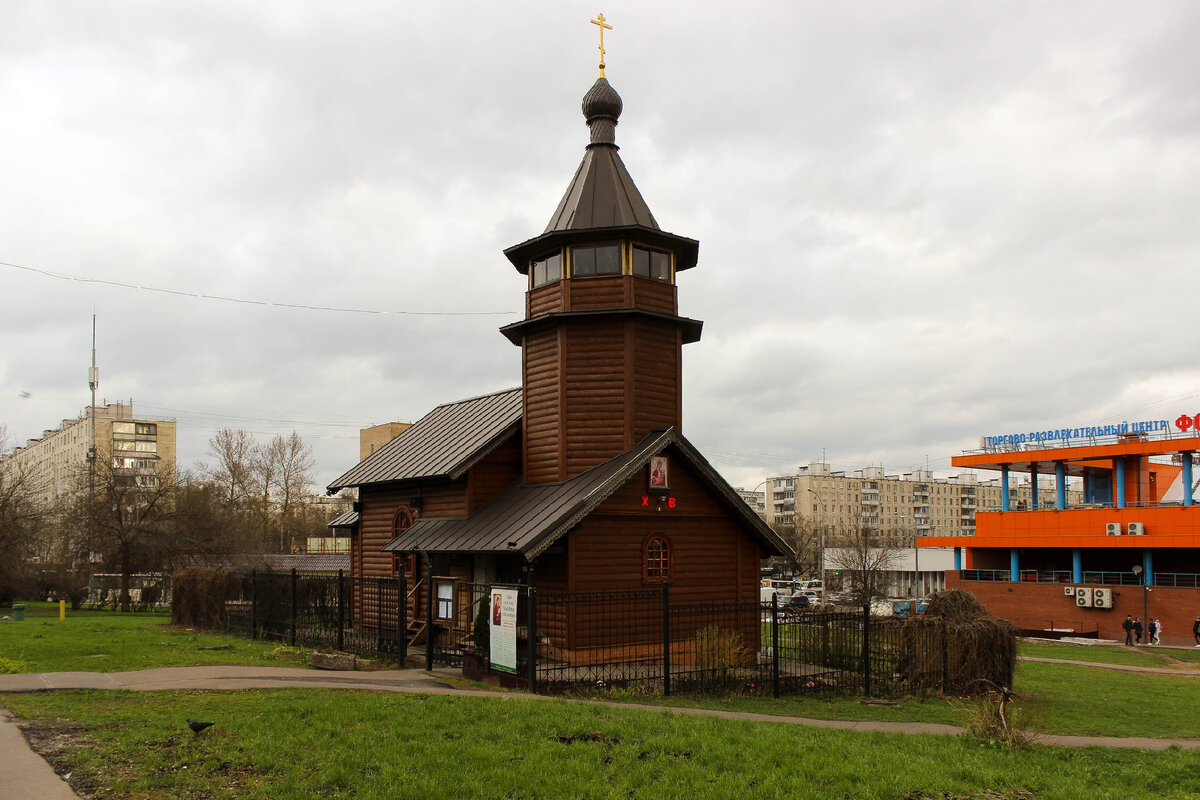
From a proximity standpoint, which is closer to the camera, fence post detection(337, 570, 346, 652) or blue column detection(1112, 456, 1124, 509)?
fence post detection(337, 570, 346, 652)

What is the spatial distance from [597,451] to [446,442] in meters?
5.78

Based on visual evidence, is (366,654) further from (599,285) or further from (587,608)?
(599,285)

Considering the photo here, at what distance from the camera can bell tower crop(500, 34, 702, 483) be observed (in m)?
20.5

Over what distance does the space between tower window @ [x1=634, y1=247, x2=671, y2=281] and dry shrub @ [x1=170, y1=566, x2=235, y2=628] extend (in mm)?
14296

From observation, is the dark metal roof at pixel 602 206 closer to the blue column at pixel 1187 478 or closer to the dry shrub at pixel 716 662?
the dry shrub at pixel 716 662

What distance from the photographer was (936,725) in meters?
12.1

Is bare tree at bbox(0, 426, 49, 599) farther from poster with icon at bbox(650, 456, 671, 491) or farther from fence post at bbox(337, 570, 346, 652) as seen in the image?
poster with icon at bbox(650, 456, 671, 491)

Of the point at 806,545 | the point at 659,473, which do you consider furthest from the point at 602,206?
the point at 806,545

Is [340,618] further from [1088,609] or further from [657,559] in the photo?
[1088,609]

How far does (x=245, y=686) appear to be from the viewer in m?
13.5

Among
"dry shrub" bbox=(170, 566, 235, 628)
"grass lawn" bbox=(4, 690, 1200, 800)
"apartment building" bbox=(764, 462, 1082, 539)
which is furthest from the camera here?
"apartment building" bbox=(764, 462, 1082, 539)

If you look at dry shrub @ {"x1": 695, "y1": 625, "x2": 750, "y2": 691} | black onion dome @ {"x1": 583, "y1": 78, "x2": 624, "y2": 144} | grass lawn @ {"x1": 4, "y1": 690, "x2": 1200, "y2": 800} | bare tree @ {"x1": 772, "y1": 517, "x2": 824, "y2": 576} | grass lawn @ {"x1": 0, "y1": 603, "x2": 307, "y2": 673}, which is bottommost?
bare tree @ {"x1": 772, "y1": 517, "x2": 824, "y2": 576}

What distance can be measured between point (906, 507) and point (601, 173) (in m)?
126

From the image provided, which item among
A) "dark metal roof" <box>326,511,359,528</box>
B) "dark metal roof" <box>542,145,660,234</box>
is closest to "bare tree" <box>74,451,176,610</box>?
"dark metal roof" <box>326,511,359,528</box>
